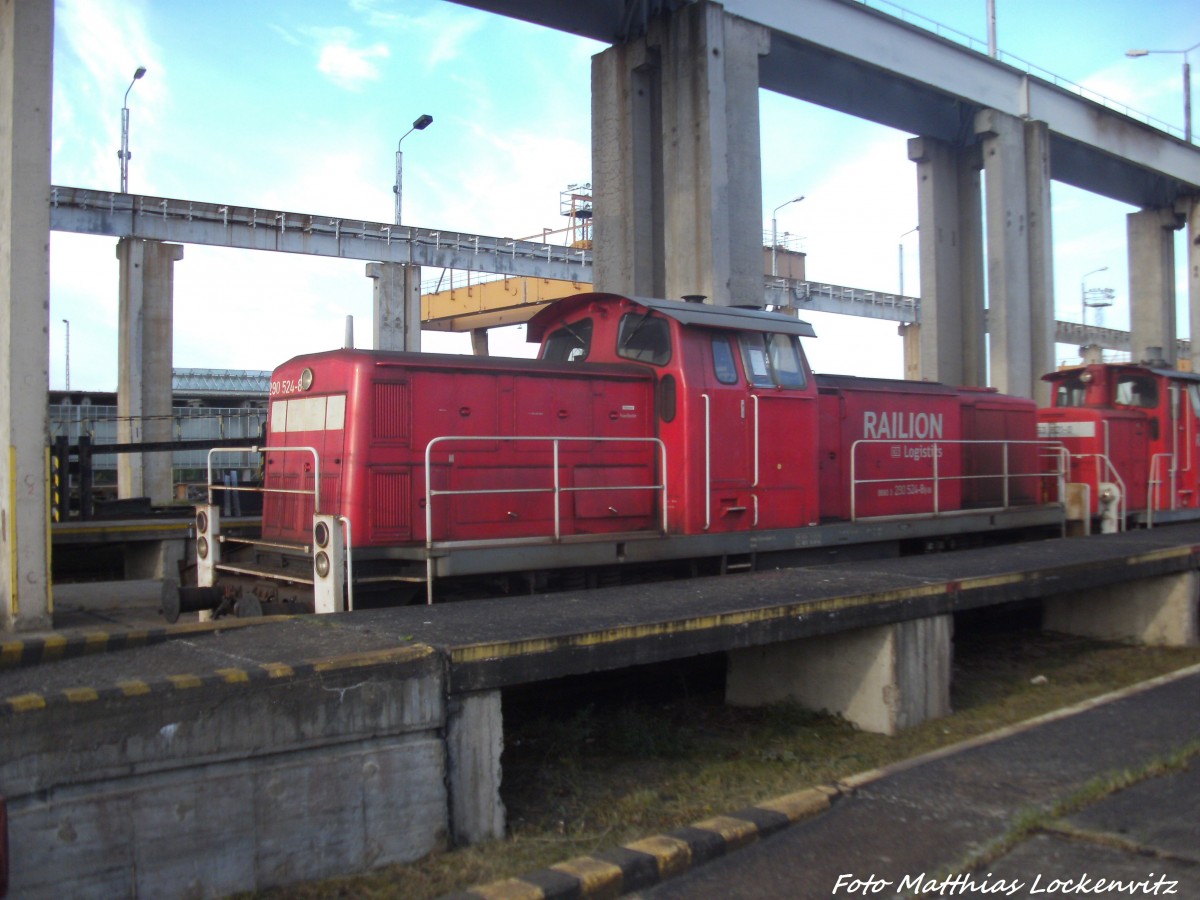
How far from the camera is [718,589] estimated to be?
6531 millimetres

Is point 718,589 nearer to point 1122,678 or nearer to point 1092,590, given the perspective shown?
point 1122,678

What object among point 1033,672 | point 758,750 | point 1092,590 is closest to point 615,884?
point 758,750

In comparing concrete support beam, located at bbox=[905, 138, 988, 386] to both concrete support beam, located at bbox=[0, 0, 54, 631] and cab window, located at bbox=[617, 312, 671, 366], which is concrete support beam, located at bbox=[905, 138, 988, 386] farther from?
concrete support beam, located at bbox=[0, 0, 54, 631]

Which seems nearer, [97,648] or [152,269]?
[97,648]

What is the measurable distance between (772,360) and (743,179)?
279 inches

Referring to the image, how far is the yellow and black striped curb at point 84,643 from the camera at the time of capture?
4.26 meters

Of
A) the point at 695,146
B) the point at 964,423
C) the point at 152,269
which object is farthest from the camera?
the point at 152,269

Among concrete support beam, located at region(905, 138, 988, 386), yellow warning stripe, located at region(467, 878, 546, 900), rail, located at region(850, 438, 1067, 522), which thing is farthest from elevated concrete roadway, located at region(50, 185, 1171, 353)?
yellow warning stripe, located at region(467, 878, 546, 900)

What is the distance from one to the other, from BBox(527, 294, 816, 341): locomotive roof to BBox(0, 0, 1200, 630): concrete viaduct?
408 cm

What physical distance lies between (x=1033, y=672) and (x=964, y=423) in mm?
3659

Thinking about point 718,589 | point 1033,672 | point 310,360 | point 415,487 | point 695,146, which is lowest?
point 1033,672

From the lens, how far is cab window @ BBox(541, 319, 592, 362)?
860cm

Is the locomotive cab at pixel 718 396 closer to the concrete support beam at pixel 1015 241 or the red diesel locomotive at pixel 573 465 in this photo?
the red diesel locomotive at pixel 573 465

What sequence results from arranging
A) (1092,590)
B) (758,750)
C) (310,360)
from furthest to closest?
(1092,590) → (310,360) → (758,750)
